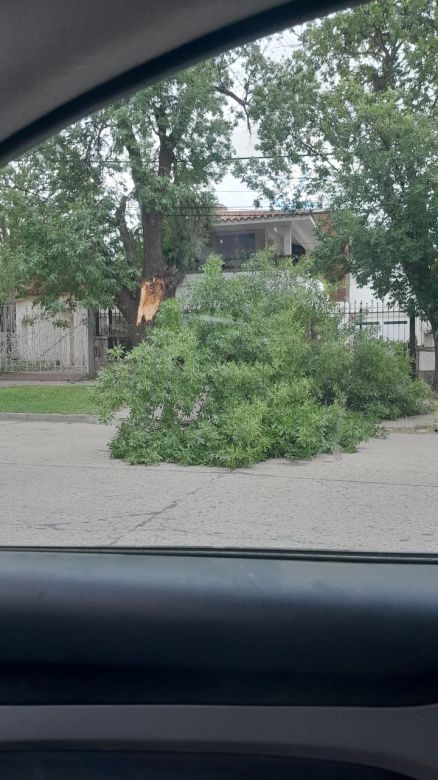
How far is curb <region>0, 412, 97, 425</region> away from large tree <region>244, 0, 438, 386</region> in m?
2.66

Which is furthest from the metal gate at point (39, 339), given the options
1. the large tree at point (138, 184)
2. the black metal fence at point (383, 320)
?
the black metal fence at point (383, 320)

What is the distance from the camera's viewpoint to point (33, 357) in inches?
144

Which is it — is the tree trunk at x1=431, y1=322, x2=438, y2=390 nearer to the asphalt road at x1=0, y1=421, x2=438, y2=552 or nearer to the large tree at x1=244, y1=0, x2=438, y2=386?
the large tree at x1=244, y1=0, x2=438, y2=386

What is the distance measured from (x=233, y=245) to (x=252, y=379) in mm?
2919

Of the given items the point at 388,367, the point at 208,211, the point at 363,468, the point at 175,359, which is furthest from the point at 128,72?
the point at 175,359

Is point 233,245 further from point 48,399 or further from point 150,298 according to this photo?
point 48,399

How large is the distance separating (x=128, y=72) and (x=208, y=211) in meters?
1.07

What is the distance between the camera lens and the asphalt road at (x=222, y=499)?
8.38 feet

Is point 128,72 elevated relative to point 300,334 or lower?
elevated

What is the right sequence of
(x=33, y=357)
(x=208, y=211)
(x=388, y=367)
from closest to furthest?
(x=208, y=211) < (x=388, y=367) < (x=33, y=357)

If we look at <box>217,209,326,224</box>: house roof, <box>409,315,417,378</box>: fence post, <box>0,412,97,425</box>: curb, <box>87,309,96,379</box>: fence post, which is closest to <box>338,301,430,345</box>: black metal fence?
<box>409,315,417,378</box>: fence post

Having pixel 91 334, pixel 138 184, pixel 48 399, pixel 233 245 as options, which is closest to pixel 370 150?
pixel 233 245

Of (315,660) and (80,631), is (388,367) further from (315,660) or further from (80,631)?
(80,631)

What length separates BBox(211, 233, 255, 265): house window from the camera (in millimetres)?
2562
